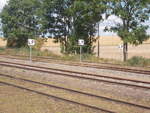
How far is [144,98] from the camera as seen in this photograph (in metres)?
13.1

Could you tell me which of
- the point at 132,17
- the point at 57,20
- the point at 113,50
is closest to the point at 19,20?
the point at 57,20

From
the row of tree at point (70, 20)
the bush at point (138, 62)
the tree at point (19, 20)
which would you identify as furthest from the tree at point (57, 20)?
the bush at point (138, 62)

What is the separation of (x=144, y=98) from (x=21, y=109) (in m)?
5.06

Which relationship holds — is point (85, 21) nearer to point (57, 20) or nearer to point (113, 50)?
point (57, 20)

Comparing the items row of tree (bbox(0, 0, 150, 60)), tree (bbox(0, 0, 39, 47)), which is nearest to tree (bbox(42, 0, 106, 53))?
row of tree (bbox(0, 0, 150, 60))

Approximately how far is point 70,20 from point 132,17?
1177 cm

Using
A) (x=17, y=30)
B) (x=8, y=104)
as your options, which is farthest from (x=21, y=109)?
(x=17, y=30)

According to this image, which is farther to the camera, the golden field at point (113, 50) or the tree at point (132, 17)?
the golden field at point (113, 50)

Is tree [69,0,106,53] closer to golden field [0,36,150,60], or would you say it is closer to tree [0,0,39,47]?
golden field [0,36,150,60]

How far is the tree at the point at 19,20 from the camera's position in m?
50.9

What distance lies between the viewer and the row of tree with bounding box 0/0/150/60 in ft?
106

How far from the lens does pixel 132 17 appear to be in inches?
1288

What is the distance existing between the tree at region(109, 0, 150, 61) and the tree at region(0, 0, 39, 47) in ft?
67.5

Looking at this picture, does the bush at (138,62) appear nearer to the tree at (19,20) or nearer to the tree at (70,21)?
the tree at (70,21)
